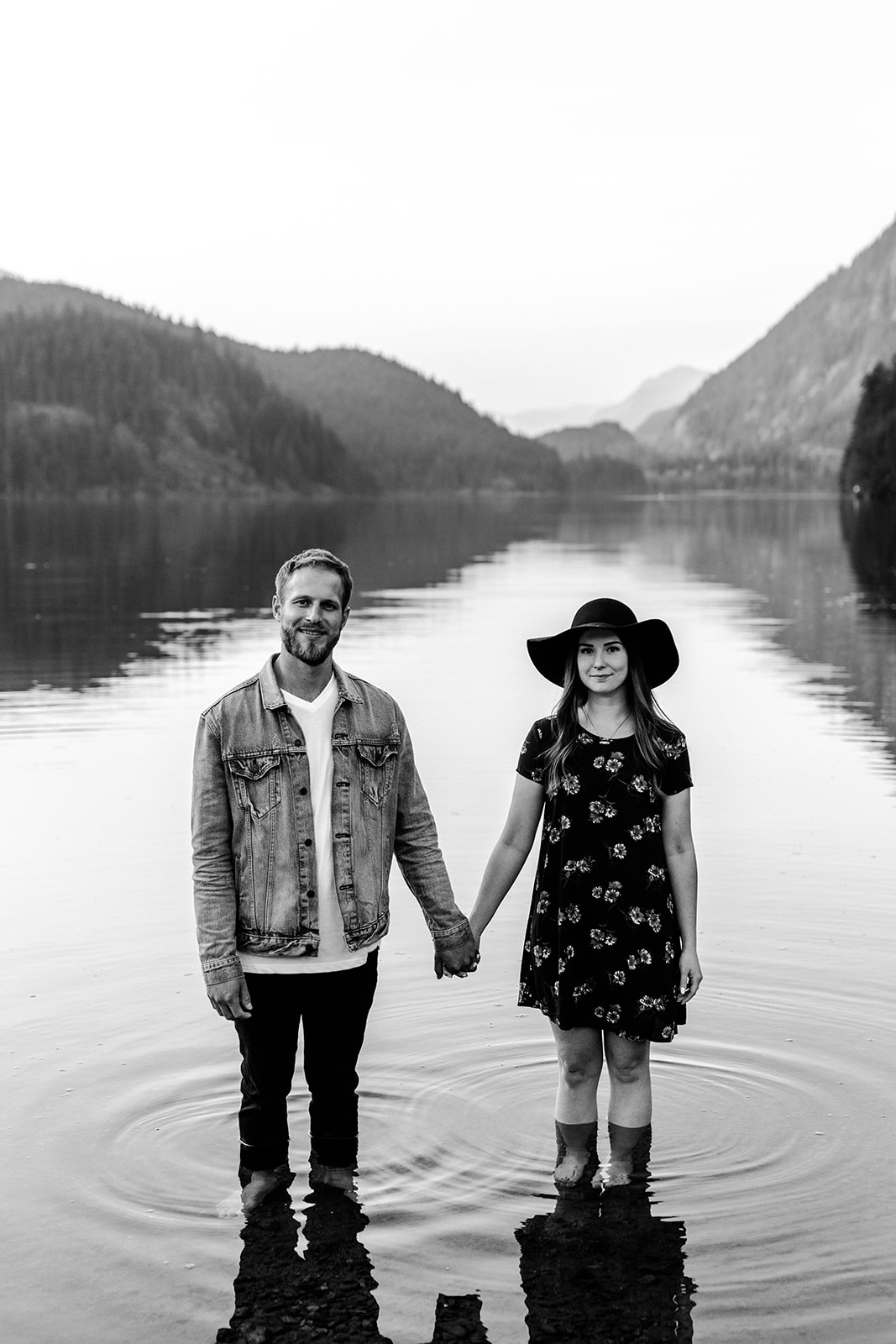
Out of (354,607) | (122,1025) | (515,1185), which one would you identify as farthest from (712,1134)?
(354,607)

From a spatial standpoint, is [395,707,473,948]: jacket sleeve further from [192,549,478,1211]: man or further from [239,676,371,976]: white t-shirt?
[239,676,371,976]: white t-shirt

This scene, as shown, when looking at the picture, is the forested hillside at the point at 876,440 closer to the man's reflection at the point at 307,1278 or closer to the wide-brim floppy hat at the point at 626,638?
the wide-brim floppy hat at the point at 626,638

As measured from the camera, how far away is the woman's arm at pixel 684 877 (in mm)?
5707

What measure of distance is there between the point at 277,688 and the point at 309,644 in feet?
0.56

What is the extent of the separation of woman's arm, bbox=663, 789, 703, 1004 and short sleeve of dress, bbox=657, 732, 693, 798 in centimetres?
3

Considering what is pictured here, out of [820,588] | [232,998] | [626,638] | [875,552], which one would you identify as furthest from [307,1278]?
[875,552]

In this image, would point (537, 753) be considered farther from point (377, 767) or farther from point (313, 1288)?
point (313, 1288)

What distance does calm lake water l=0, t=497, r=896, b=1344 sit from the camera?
5.24m

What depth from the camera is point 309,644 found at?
17.7 feet

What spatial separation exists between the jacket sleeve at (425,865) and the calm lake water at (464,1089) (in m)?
0.96

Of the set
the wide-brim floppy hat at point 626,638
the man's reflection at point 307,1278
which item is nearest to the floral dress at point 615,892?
the wide-brim floppy hat at point 626,638

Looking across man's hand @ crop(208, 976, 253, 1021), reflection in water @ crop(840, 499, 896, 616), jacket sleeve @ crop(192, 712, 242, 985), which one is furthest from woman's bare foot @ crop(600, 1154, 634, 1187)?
reflection in water @ crop(840, 499, 896, 616)

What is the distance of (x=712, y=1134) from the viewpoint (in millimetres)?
6492

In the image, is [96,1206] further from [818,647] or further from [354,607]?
[354,607]
